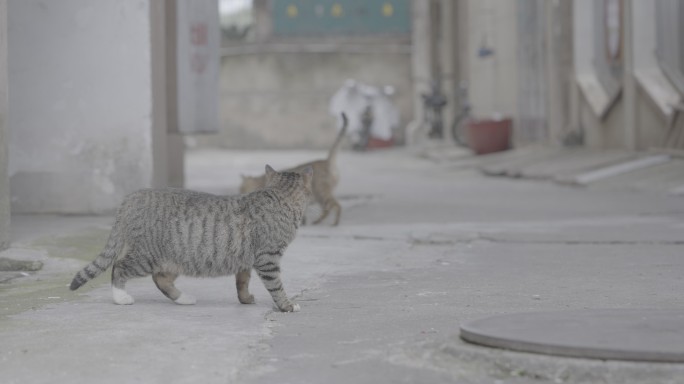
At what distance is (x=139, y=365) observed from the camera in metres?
4.21

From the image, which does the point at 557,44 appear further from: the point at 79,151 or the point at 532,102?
the point at 79,151

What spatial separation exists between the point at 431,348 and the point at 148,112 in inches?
235

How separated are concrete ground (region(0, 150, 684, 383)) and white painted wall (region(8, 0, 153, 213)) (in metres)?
0.41

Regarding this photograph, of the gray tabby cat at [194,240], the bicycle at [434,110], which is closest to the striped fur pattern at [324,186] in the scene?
the gray tabby cat at [194,240]

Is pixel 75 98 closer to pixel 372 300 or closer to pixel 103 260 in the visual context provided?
pixel 103 260

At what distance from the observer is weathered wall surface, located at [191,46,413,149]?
3288 centimetres

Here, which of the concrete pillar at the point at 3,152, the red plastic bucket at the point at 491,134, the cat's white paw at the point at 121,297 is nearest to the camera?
the cat's white paw at the point at 121,297

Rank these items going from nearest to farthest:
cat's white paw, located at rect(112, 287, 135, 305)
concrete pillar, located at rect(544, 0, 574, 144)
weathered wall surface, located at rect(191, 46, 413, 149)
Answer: cat's white paw, located at rect(112, 287, 135, 305) → concrete pillar, located at rect(544, 0, 574, 144) → weathered wall surface, located at rect(191, 46, 413, 149)

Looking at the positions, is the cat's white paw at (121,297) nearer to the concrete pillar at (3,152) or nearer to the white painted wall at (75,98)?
the concrete pillar at (3,152)

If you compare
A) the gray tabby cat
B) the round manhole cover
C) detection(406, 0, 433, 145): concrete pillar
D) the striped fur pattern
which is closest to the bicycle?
detection(406, 0, 433, 145): concrete pillar

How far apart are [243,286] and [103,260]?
0.66 metres

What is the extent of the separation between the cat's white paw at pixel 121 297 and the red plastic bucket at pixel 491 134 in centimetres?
1643

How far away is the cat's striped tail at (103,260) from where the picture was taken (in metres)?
5.68

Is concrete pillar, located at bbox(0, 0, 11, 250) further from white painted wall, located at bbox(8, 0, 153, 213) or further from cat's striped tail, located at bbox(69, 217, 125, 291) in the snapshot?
white painted wall, located at bbox(8, 0, 153, 213)
